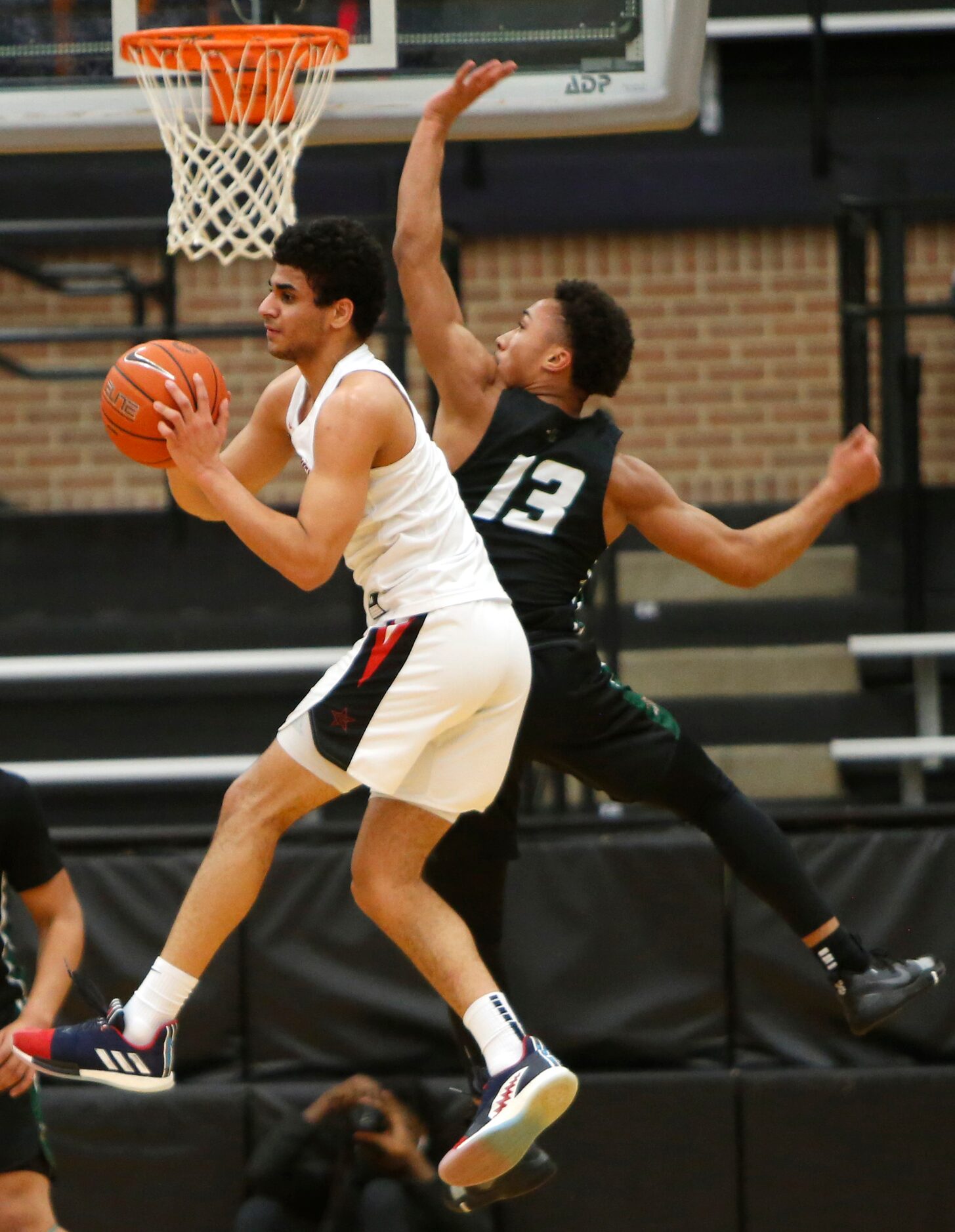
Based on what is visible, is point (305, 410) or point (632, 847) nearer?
point (305, 410)

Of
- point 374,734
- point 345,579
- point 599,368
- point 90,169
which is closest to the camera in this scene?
point 374,734

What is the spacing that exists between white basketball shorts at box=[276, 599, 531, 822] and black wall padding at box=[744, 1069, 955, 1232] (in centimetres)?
247

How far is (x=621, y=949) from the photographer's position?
20.2ft

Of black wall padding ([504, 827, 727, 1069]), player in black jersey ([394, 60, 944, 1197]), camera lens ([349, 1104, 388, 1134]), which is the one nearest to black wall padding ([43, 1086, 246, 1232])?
camera lens ([349, 1104, 388, 1134])

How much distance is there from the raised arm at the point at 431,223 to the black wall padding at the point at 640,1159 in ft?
9.34

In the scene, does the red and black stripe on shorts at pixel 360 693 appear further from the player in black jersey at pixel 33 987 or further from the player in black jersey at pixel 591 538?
the player in black jersey at pixel 33 987

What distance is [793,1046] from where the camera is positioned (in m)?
6.13

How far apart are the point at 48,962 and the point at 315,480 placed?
70.2 inches

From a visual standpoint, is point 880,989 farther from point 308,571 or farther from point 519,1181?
point 308,571

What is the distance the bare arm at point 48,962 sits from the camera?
4605 millimetres

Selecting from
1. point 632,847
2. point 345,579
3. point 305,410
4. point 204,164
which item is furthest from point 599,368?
point 345,579

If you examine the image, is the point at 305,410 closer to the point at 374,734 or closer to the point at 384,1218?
the point at 374,734

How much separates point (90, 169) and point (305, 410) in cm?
515

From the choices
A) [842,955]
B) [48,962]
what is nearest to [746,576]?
[842,955]
